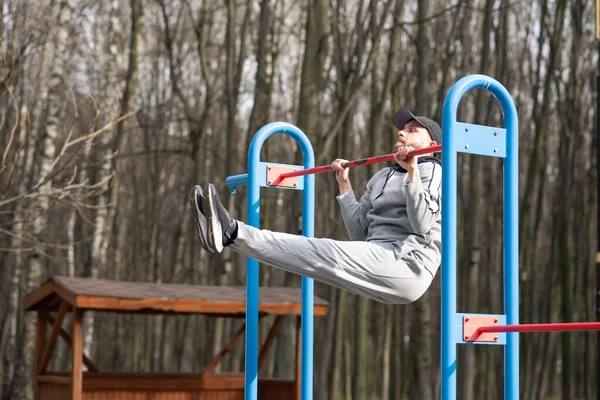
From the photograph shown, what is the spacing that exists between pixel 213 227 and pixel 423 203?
1.02m

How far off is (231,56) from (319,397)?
6243 mm

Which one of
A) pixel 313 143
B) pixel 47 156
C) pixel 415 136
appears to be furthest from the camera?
pixel 313 143

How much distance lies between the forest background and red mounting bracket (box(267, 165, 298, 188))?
5764mm

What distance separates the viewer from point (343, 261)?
484 cm

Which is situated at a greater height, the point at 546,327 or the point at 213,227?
the point at 213,227

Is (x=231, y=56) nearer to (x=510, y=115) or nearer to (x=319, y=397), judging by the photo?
(x=319, y=397)

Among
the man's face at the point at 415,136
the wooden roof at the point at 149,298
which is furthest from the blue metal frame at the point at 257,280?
the wooden roof at the point at 149,298

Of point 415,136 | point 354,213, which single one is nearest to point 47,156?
point 354,213

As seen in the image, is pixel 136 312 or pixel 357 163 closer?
pixel 357 163

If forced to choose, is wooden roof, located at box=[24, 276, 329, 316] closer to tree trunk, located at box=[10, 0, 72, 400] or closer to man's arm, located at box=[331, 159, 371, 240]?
tree trunk, located at box=[10, 0, 72, 400]

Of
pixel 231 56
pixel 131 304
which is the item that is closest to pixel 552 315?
pixel 231 56

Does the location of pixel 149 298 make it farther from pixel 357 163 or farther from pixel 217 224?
pixel 217 224

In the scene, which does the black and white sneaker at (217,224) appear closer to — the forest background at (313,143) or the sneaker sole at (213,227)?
the sneaker sole at (213,227)

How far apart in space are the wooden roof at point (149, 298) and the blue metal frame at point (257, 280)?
4.53 meters
